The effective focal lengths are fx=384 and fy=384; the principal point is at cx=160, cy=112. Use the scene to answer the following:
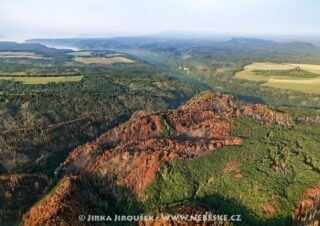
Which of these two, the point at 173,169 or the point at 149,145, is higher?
the point at 149,145

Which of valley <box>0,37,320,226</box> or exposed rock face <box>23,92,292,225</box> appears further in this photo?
exposed rock face <box>23,92,292,225</box>

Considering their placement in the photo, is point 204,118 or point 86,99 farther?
point 86,99

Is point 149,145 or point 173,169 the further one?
point 149,145

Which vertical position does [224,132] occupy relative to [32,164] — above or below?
above

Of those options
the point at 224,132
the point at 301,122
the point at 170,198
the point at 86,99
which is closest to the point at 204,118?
Answer: the point at 224,132

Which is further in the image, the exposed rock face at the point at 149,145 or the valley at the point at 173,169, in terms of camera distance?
the exposed rock face at the point at 149,145

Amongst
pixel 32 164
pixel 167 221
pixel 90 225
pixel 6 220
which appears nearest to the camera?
pixel 167 221

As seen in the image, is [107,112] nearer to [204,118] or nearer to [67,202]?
[204,118]

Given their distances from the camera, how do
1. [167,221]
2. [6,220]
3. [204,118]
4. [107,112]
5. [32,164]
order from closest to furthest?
[167,221] < [6,220] < [32,164] < [204,118] < [107,112]
